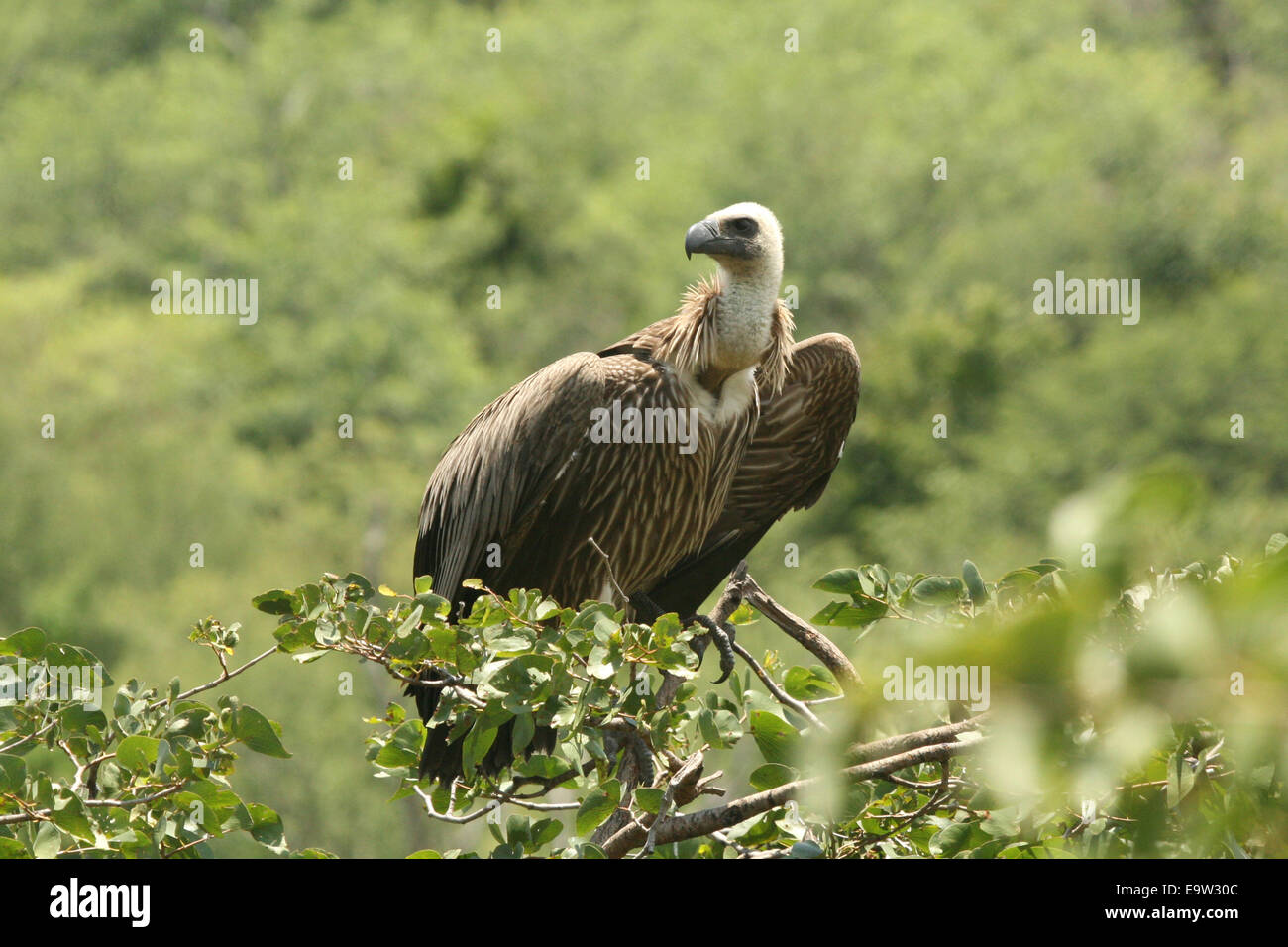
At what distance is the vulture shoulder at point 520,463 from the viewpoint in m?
5.26

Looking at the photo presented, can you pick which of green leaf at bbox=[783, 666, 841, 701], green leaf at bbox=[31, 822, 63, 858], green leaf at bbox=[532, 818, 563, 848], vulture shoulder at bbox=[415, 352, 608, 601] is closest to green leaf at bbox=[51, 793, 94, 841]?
green leaf at bbox=[31, 822, 63, 858]

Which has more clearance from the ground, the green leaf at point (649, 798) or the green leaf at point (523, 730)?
the green leaf at point (523, 730)

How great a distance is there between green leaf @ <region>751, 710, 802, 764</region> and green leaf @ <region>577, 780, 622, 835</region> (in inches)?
16.0

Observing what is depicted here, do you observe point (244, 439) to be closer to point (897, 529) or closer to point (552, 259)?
point (552, 259)

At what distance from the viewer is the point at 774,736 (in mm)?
2812

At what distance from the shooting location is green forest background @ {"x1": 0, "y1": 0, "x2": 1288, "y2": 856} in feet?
107

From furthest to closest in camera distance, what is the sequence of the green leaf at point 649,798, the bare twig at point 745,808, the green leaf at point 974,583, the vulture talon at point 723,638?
1. the vulture talon at point 723,638
2. the green leaf at point 649,798
3. the green leaf at point 974,583
4. the bare twig at point 745,808

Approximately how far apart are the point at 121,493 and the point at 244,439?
6.50m

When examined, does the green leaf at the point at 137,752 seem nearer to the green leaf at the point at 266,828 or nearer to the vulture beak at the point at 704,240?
the green leaf at the point at 266,828

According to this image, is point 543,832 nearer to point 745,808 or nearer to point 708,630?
point 745,808

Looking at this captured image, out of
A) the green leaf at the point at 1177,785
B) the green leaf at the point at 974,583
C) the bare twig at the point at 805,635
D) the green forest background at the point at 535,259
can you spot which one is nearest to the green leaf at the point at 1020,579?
the green leaf at the point at 974,583

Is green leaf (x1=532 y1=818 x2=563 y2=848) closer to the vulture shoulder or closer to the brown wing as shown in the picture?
the vulture shoulder

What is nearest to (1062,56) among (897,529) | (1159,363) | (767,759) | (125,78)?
(1159,363)

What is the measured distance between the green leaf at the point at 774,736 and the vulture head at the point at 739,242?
2.97 m
